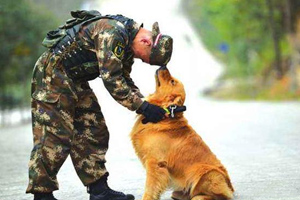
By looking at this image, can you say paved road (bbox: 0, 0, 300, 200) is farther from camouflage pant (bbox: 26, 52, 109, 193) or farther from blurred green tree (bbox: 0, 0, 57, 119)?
blurred green tree (bbox: 0, 0, 57, 119)

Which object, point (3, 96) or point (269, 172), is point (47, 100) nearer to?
point (269, 172)

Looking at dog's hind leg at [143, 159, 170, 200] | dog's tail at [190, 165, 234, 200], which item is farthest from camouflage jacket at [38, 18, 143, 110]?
dog's tail at [190, 165, 234, 200]

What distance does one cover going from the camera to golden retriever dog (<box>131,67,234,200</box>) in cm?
536

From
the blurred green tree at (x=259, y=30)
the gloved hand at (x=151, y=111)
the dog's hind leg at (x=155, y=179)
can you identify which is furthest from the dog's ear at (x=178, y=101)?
the blurred green tree at (x=259, y=30)

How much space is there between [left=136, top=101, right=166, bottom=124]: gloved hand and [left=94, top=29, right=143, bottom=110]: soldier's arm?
0.04 meters

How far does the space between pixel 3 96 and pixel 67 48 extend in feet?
72.8

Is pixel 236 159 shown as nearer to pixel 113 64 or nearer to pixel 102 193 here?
pixel 102 193

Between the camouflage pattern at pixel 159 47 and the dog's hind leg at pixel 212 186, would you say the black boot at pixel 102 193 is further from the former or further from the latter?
the camouflage pattern at pixel 159 47

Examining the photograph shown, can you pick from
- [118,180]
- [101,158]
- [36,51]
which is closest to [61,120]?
[101,158]

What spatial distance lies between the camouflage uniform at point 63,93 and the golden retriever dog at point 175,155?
0.90 ft

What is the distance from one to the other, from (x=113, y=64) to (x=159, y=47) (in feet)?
1.34

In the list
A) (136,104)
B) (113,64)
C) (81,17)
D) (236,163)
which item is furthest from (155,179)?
(236,163)

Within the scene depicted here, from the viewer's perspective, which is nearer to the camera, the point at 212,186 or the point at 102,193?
the point at 212,186

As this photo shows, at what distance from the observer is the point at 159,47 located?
17.5ft
